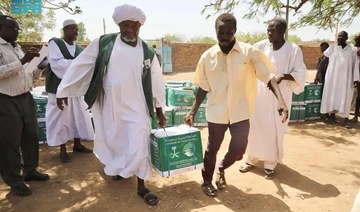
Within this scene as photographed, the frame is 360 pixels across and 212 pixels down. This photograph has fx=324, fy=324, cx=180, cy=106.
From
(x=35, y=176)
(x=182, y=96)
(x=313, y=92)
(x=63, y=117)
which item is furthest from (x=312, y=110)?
(x=35, y=176)

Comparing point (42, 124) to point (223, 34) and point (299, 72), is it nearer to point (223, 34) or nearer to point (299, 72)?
point (223, 34)

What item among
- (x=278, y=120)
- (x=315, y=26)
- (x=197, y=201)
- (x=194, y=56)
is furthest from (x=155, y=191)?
(x=194, y=56)

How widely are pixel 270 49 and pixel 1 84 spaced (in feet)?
10.5

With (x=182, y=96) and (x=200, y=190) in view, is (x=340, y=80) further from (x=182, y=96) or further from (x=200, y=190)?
(x=200, y=190)

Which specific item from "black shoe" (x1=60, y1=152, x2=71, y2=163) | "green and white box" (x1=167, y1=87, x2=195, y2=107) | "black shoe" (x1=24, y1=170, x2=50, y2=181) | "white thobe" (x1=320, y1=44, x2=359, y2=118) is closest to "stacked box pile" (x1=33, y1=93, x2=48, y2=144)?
"black shoe" (x1=60, y1=152, x2=71, y2=163)

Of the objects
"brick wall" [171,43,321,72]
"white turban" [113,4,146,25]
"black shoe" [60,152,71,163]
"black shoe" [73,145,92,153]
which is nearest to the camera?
"white turban" [113,4,146,25]

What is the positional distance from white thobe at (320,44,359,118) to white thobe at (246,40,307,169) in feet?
11.8

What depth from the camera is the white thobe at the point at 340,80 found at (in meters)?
7.02

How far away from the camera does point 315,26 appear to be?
916 centimetres

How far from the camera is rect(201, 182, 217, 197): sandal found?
142 inches

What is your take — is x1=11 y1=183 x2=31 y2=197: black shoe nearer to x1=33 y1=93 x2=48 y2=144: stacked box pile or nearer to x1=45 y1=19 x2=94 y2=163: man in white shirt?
x1=45 y1=19 x2=94 y2=163: man in white shirt

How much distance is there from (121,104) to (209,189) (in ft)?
4.49

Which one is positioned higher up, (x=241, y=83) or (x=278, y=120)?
(x=241, y=83)

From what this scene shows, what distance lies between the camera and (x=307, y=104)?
24.4ft
